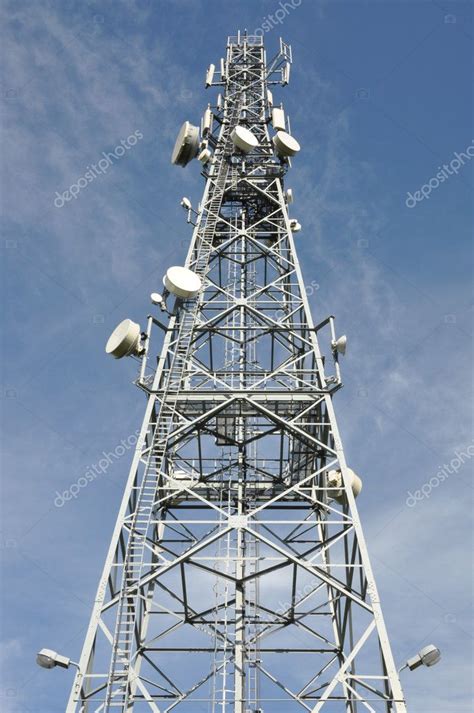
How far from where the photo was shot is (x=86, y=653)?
14430 millimetres

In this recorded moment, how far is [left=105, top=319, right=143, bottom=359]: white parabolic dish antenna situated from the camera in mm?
19438

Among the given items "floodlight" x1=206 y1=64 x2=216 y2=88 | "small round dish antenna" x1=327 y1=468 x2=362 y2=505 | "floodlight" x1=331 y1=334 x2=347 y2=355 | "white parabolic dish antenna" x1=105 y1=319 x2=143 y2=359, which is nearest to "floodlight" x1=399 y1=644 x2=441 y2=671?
"small round dish antenna" x1=327 y1=468 x2=362 y2=505

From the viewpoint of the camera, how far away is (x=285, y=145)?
26250 mm

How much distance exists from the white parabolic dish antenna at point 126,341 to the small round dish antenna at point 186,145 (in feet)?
31.0

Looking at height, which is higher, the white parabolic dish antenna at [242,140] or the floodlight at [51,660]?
the white parabolic dish antenna at [242,140]

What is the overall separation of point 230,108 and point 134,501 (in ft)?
64.0

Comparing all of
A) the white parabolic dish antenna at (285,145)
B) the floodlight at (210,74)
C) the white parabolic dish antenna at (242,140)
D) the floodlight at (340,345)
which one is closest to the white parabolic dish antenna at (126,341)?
the floodlight at (340,345)

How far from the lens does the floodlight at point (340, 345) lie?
19609 millimetres

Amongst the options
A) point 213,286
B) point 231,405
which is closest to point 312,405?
point 231,405

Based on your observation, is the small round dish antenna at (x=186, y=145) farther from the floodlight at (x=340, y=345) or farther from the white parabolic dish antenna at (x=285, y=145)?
the floodlight at (x=340, y=345)

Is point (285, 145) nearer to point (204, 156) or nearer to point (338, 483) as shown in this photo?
point (204, 156)

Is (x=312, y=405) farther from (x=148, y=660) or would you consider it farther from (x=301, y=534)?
(x=148, y=660)

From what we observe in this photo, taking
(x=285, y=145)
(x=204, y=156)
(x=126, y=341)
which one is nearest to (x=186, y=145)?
(x=204, y=156)

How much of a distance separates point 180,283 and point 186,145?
327 inches
